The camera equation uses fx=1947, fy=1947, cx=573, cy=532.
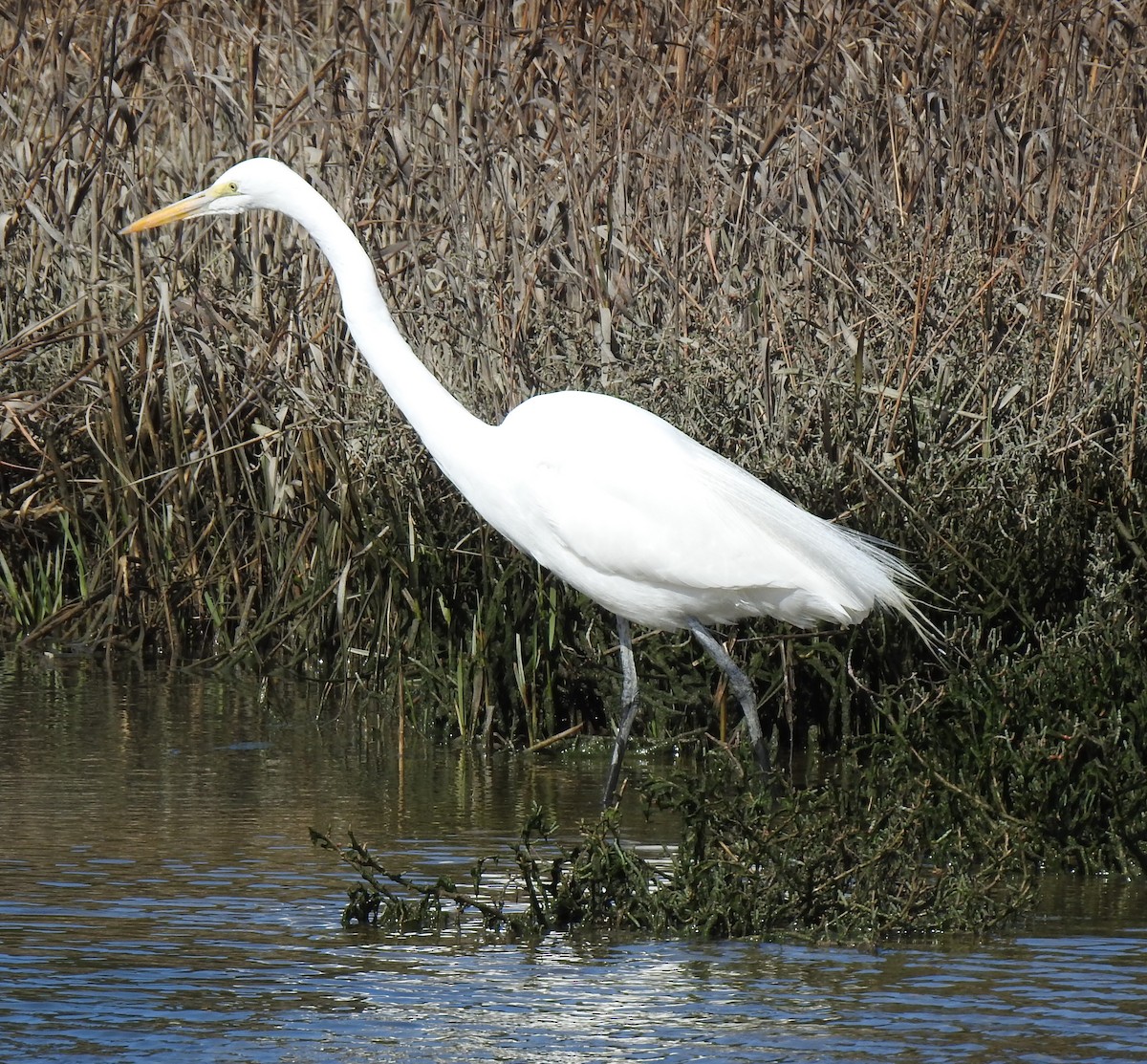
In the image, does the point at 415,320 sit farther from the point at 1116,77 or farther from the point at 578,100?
the point at 1116,77

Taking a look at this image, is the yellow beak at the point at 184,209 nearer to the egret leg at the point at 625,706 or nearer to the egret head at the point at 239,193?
the egret head at the point at 239,193

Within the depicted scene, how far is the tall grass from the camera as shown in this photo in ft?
17.2

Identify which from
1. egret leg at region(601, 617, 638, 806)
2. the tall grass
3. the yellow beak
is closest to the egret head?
the yellow beak

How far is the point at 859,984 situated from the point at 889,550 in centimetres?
199

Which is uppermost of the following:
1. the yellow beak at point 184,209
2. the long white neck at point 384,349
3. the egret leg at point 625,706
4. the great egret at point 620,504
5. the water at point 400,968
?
the yellow beak at point 184,209

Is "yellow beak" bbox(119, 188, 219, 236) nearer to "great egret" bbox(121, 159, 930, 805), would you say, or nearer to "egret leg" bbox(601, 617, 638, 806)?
"great egret" bbox(121, 159, 930, 805)

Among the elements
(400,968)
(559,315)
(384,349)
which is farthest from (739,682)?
(400,968)

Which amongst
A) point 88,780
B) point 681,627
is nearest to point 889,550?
point 681,627

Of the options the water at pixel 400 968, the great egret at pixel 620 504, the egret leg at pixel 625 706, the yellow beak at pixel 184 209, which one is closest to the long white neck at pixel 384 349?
the great egret at pixel 620 504

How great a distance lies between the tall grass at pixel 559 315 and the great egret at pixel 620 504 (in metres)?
0.42

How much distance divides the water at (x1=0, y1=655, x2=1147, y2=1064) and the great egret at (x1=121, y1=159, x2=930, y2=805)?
58 centimetres

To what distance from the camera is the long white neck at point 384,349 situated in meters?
4.62

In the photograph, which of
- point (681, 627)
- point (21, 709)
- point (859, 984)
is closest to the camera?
point (859, 984)

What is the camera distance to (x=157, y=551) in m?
6.26
